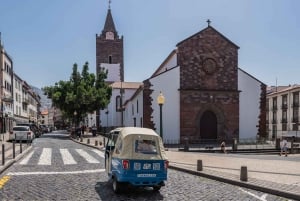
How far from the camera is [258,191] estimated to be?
1017 centimetres

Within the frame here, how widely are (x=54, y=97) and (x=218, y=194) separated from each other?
140 feet

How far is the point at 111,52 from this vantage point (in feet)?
240

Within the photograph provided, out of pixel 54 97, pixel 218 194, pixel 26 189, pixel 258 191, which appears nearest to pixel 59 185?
pixel 26 189

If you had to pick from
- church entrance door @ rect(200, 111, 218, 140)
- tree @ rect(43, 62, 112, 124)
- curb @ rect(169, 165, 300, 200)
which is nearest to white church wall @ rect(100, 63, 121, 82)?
tree @ rect(43, 62, 112, 124)

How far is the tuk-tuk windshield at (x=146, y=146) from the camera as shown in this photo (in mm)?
9758

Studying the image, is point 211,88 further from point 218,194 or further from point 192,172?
point 218,194

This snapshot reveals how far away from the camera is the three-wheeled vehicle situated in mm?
9320

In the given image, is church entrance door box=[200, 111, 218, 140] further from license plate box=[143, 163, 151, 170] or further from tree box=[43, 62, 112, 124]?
license plate box=[143, 163, 151, 170]

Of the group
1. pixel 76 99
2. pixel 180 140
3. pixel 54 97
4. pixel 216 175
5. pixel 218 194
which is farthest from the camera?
pixel 54 97

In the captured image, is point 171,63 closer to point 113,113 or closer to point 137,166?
point 113,113

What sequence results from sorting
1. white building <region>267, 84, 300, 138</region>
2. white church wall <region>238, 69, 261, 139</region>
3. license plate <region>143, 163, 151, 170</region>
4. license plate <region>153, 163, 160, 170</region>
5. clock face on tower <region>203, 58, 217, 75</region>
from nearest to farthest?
license plate <region>143, 163, 151, 170</region> → license plate <region>153, 163, 160, 170</region> → clock face on tower <region>203, 58, 217, 75</region> → white church wall <region>238, 69, 261, 139</region> → white building <region>267, 84, 300, 138</region>

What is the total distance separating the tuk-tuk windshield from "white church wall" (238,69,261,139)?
1177 inches

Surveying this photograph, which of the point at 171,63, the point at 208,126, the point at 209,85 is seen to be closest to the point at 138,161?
the point at 208,126

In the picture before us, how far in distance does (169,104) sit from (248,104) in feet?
29.4
